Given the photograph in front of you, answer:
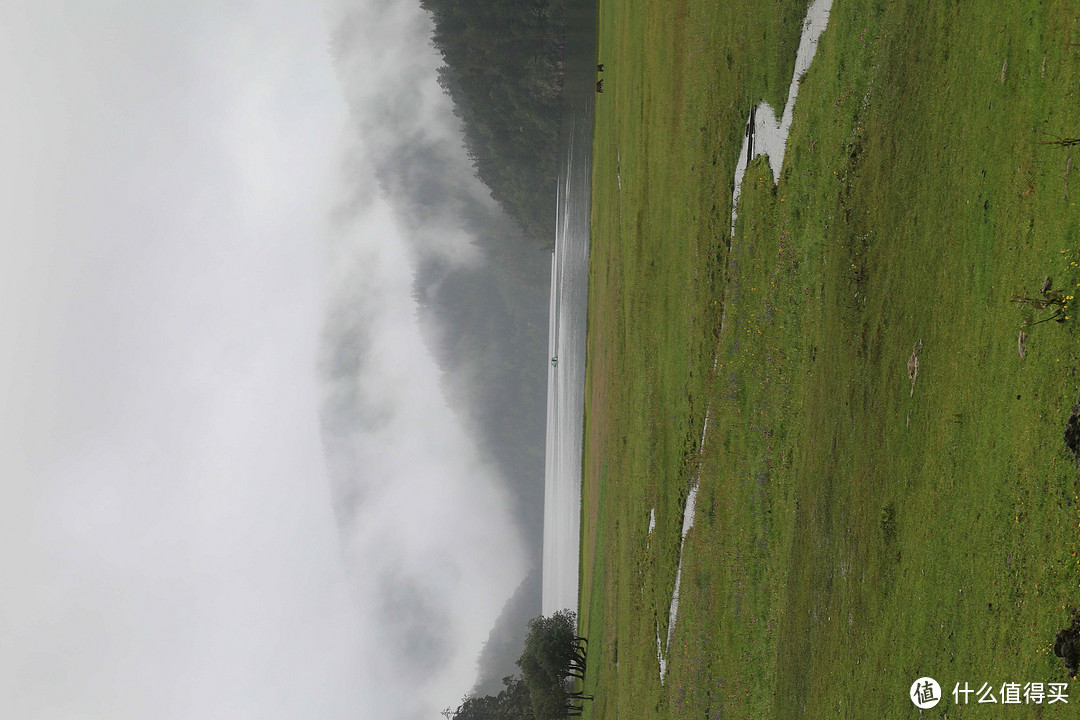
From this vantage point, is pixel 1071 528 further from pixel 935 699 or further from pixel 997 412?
pixel 935 699

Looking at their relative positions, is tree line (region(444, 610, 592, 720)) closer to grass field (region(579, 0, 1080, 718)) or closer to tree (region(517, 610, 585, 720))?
tree (region(517, 610, 585, 720))

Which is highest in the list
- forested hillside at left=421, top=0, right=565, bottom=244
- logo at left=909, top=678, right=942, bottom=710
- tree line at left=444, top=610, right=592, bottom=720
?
forested hillside at left=421, top=0, right=565, bottom=244

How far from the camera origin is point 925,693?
1666 cm

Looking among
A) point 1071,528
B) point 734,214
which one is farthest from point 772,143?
point 1071,528

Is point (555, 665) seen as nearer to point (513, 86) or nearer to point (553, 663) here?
point (553, 663)

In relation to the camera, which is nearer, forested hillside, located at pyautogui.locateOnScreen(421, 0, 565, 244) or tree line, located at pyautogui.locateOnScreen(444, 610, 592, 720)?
tree line, located at pyautogui.locateOnScreen(444, 610, 592, 720)

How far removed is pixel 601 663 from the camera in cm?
5275

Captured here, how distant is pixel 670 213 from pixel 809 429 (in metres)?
18.8

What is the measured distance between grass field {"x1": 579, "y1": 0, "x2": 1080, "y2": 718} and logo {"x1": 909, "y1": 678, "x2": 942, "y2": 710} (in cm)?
20

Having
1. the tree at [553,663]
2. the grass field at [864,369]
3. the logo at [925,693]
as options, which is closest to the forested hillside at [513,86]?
the tree at [553,663]

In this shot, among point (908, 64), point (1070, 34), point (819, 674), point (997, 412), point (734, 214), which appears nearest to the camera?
point (1070, 34)

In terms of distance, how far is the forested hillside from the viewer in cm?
9919

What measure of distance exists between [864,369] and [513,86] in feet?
326

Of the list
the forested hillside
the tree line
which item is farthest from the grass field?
the forested hillside
